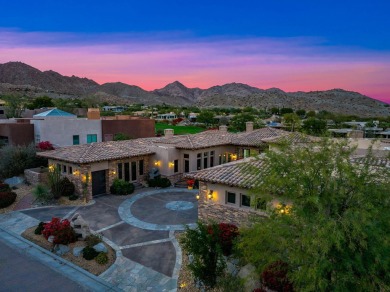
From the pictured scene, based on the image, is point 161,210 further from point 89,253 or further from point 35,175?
point 35,175

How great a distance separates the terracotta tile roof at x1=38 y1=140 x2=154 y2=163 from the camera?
857 inches

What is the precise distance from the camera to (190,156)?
89.7ft

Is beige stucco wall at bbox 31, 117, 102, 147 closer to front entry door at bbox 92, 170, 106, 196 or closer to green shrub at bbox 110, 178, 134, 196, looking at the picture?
front entry door at bbox 92, 170, 106, 196

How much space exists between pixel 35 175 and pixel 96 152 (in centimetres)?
586

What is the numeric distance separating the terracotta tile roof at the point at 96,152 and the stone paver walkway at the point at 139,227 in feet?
10.8

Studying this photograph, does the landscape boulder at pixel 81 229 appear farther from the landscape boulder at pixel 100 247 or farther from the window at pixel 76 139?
the window at pixel 76 139

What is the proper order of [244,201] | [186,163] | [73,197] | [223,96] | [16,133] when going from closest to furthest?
[244,201] → [73,197] → [186,163] → [16,133] → [223,96]

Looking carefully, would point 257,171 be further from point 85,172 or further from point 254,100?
Result: point 254,100

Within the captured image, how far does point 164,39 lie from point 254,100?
117 metres

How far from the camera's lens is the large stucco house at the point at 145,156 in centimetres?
2205

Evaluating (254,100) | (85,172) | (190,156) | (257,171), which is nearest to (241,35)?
(190,156)

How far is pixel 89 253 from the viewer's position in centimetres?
1319

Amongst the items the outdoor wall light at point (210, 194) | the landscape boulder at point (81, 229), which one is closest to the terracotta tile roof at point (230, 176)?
the outdoor wall light at point (210, 194)

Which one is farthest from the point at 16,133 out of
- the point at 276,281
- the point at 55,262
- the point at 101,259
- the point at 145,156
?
the point at 276,281
